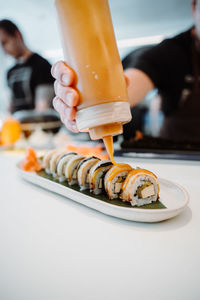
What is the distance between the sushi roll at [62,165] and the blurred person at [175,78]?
0.90 metres

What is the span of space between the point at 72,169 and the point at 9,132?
4.89 feet

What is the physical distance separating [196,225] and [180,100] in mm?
1922

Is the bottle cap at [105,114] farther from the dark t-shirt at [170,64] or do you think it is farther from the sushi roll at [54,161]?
the dark t-shirt at [170,64]

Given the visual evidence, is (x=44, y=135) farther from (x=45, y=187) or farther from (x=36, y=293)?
(x=36, y=293)

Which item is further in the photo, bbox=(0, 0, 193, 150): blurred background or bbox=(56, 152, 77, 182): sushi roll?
bbox=(0, 0, 193, 150): blurred background

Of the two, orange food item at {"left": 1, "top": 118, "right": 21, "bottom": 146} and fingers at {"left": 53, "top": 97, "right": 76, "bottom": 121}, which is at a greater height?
fingers at {"left": 53, "top": 97, "right": 76, "bottom": 121}

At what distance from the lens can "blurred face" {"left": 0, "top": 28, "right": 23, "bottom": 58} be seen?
310 centimetres

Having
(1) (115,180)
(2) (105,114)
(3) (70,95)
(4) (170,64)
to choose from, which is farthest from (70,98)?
(4) (170,64)

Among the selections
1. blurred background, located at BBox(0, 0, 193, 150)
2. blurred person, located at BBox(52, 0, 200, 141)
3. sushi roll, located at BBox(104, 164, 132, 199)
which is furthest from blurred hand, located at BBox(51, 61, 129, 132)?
blurred background, located at BBox(0, 0, 193, 150)

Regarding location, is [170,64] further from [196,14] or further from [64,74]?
[64,74]

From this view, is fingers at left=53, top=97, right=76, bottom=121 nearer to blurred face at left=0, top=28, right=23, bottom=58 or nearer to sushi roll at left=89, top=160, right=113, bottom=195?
sushi roll at left=89, top=160, right=113, bottom=195

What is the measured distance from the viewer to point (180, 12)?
237cm

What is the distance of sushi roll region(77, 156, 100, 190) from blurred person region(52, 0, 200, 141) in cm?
97

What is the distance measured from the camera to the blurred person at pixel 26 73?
305 centimetres
